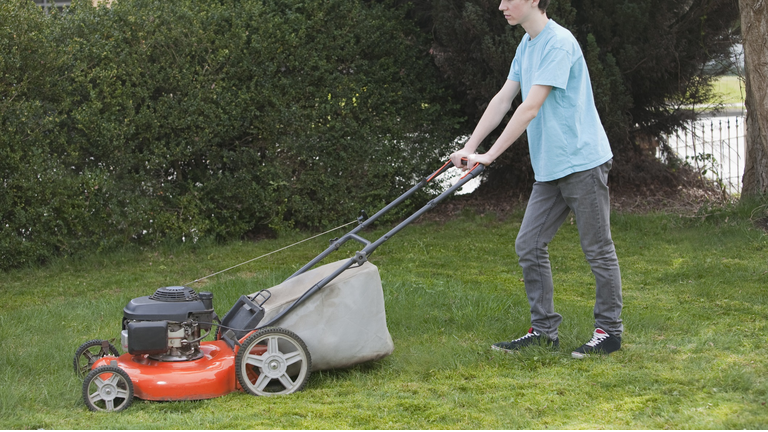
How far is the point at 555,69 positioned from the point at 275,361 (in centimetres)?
174

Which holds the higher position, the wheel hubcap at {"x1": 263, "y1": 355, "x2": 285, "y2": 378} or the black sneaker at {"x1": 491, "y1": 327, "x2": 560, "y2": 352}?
the wheel hubcap at {"x1": 263, "y1": 355, "x2": 285, "y2": 378}

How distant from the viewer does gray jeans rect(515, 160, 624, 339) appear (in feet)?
12.2

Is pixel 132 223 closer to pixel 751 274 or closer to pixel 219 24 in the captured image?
pixel 219 24

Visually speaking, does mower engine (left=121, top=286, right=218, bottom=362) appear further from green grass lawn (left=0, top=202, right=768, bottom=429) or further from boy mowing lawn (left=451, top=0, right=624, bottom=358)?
boy mowing lawn (left=451, top=0, right=624, bottom=358)

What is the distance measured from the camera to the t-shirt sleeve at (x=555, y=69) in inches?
141

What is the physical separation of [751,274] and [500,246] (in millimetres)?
2084

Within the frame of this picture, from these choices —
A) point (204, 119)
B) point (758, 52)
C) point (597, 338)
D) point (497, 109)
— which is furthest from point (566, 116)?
point (204, 119)

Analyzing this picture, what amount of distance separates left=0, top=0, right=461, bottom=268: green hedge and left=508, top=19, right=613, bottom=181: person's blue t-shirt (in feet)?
12.9

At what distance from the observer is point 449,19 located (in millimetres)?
7621

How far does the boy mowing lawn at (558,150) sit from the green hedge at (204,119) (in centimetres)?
372

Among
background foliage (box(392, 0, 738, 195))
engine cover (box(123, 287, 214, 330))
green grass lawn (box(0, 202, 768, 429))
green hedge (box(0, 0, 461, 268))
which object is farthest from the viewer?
background foliage (box(392, 0, 738, 195))

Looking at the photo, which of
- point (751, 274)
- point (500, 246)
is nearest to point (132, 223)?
point (500, 246)

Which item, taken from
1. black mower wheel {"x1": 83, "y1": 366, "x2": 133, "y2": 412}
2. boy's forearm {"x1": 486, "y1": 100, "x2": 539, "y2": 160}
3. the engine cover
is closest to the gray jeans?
boy's forearm {"x1": 486, "y1": 100, "x2": 539, "y2": 160}

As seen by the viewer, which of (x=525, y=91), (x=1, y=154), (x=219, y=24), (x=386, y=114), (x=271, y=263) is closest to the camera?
(x=525, y=91)
